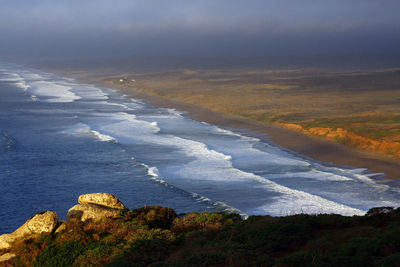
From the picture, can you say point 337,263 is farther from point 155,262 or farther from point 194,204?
point 194,204

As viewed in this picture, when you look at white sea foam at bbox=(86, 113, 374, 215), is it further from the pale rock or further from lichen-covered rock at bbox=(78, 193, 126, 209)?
the pale rock

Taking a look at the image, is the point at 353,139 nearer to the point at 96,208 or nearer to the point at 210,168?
the point at 210,168

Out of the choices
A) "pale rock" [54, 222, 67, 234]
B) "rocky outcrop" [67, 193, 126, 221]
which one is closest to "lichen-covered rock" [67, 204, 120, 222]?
"rocky outcrop" [67, 193, 126, 221]

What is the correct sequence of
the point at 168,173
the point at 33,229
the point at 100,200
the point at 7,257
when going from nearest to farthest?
the point at 7,257 < the point at 33,229 < the point at 100,200 < the point at 168,173

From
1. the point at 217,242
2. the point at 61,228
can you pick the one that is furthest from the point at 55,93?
the point at 217,242

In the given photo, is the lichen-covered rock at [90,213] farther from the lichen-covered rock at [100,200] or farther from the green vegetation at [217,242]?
the lichen-covered rock at [100,200]

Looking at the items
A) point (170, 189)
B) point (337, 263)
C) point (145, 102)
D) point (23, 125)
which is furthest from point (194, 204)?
point (145, 102)

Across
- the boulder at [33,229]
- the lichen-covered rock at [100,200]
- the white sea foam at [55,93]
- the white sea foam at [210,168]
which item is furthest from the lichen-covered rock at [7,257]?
the white sea foam at [55,93]
